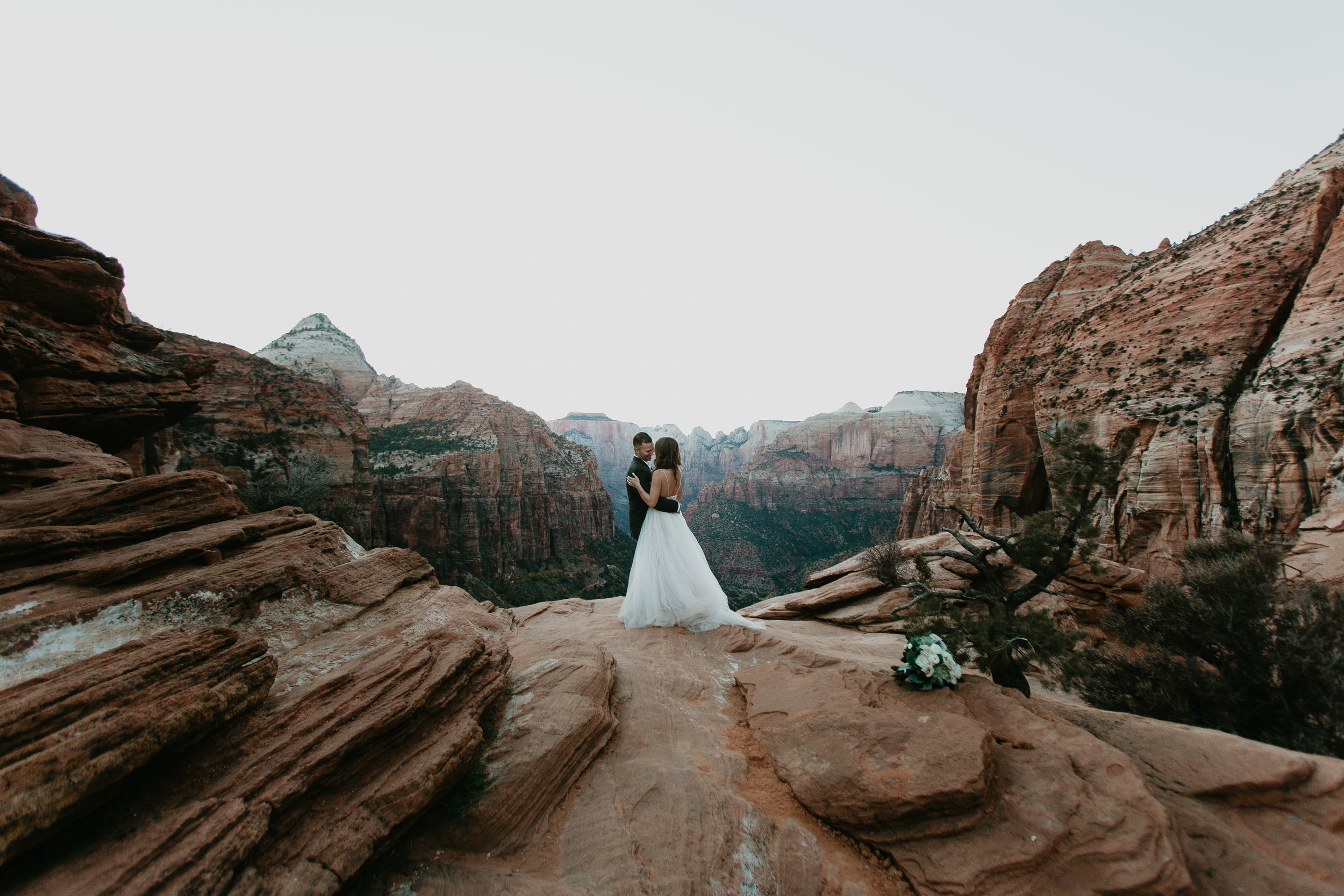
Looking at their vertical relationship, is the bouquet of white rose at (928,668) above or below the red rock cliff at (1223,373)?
below

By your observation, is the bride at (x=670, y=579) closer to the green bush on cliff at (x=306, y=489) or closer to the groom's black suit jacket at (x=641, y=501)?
the groom's black suit jacket at (x=641, y=501)

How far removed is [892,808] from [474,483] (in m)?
51.9

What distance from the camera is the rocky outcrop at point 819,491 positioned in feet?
237

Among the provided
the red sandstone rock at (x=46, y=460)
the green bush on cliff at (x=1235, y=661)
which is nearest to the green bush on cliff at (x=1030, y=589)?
the green bush on cliff at (x=1235, y=661)

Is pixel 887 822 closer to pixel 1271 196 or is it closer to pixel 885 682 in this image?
pixel 885 682

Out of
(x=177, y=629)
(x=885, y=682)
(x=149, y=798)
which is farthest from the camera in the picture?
(x=885, y=682)

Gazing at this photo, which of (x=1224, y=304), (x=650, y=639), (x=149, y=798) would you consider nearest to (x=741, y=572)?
(x=1224, y=304)

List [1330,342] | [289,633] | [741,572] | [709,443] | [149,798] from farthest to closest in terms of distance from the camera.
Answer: [709,443] < [741,572] < [1330,342] < [289,633] < [149,798]

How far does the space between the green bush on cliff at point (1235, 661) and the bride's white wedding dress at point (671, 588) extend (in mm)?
4274

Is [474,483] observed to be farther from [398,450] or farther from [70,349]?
[70,349]

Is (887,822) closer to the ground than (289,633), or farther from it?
closer to the ground

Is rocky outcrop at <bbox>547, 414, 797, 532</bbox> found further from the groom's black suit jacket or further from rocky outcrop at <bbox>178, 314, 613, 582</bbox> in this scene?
the groom's black suit jacket

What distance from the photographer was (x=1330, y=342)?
13.3 metres

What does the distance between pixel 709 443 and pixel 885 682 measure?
191453 mm
